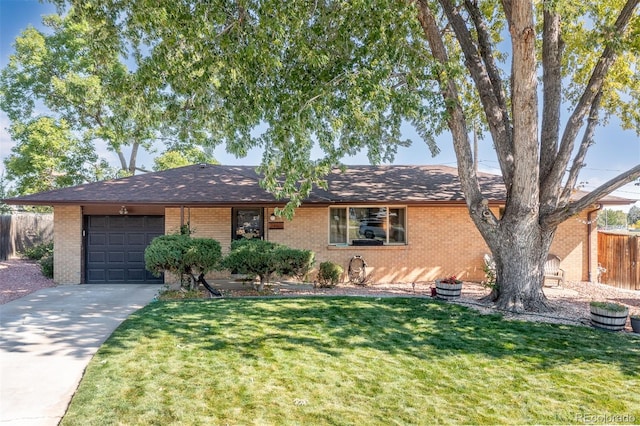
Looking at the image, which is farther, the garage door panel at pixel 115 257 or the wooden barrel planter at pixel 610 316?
the garage door panel at pixel 115 257

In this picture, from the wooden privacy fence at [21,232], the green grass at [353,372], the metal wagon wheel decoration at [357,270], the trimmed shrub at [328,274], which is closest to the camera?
the green grass at [353,372]

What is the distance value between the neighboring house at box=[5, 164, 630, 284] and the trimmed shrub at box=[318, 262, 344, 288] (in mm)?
920

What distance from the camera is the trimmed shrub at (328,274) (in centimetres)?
1014

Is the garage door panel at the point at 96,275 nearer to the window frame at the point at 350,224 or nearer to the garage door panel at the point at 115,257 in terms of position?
the garage door panel at the point at 115,257

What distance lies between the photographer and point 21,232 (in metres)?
16.8

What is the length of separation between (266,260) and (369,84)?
483 cm

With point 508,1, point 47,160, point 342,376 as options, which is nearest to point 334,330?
point 342,376

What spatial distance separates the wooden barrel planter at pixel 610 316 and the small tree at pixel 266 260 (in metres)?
5.97

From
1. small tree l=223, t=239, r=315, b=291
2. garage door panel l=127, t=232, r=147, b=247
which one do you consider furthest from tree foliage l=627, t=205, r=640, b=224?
garage door panel l=127, t=232, r=147, b=247

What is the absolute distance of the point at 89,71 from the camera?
59.3 ft

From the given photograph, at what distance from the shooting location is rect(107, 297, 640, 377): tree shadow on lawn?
505cm

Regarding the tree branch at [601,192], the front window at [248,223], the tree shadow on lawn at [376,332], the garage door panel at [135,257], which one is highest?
the tree branch at [601,192]

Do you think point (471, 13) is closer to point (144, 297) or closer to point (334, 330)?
point (334, 330)

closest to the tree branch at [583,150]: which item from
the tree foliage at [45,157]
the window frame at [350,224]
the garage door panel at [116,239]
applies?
the window frame at [350,224]
